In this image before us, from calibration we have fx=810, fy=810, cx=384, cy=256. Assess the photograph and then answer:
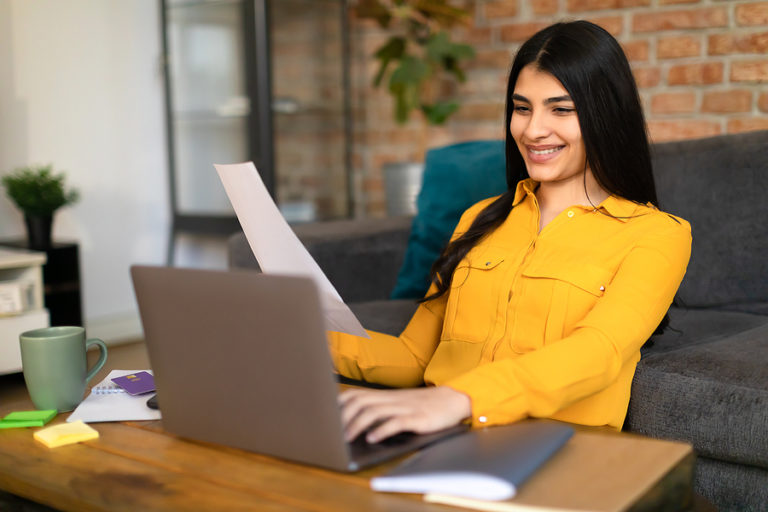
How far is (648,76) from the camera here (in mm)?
2738

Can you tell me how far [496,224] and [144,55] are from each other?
2705mm

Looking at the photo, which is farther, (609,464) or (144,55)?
(144,55)

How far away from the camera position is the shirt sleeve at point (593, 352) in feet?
3.11

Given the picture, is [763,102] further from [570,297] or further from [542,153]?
[570,297]

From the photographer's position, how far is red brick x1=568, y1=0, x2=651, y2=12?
8.98 feet

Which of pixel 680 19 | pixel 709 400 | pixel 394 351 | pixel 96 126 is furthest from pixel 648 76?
pixel 96 126

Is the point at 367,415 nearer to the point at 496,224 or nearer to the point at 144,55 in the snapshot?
the point at 496,224

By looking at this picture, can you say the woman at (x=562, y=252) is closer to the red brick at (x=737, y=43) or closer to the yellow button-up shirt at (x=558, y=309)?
the yellow button-up shirt at (x=558, y=309)

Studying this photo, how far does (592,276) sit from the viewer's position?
1.22 m

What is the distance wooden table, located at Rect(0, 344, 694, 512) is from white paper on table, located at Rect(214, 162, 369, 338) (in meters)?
0.25

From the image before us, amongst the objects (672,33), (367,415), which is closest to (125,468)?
(367,415)

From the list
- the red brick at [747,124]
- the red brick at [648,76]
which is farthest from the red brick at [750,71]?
the red brick at [648,76]

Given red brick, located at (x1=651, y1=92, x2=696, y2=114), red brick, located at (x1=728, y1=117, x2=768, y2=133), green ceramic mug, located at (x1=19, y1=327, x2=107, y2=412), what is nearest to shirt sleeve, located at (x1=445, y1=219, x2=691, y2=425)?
green ceramic mug, located at (x1=19, y1=327, x2=107, y2=412)

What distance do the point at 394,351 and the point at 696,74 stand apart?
71.8 inches
